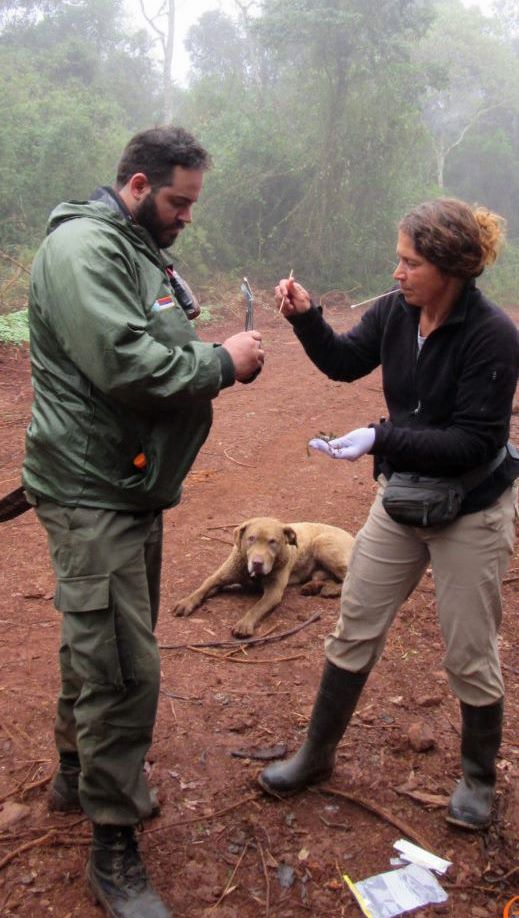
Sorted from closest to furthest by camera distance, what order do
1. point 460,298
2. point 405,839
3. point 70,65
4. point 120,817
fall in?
point 120,817, point 460,298, point 405,839, point 70,65

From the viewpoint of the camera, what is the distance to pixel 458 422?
2855 millimetres

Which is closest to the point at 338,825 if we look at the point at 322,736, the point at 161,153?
the point at 322,736

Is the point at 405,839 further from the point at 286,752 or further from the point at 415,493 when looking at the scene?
the point at 415,493

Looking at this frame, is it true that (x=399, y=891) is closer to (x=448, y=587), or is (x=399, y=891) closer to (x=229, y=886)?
(x=229, y=886)

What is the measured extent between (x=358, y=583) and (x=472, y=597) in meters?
0.46

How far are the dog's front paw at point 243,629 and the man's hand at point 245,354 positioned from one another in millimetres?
2596

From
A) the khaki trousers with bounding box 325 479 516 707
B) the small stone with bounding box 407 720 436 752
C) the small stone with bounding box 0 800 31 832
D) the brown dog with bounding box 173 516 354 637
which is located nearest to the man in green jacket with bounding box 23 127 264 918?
the small stone with bounding box 0 800 31 832

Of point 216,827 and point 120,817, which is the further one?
point 216,827

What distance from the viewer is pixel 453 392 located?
2928 millimetres

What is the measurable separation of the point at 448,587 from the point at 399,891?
1.12 meters

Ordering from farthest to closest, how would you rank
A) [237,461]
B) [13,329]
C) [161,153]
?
[13,329], [237,461], [161,153]

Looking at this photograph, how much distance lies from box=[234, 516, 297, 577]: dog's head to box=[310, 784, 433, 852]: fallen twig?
6.66ft

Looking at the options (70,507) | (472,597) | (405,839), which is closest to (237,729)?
(405,839)

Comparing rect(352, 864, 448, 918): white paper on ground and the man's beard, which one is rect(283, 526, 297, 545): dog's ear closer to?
rect(352, 864, 448, 918): white paper on ground
